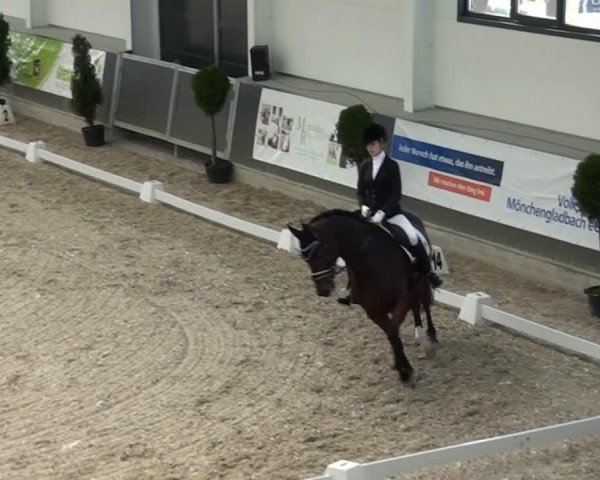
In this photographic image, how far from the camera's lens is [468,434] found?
356 inches

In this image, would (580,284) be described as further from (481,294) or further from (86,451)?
(86,451)

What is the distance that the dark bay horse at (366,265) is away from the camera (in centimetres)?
941

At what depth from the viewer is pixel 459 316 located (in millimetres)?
11242

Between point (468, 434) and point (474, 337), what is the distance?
74.3 inches

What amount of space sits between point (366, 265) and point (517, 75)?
13.8 ft

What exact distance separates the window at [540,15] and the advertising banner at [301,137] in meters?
Answer: 1.76

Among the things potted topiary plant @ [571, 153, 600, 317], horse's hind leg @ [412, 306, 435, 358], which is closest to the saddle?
horse's hind leg @ [412, 306, 435, 358]

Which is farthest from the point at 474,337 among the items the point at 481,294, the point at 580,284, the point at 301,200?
the point at 301,200

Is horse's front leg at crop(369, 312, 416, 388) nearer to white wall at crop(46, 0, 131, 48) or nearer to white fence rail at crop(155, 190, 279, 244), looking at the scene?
white fence rail at crop(155, 190, 279, 244)

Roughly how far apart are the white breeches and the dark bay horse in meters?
0.16

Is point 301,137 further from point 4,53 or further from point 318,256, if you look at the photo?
point 4,53

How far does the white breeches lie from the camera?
10109mm

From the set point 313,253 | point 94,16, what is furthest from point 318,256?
point 94,16

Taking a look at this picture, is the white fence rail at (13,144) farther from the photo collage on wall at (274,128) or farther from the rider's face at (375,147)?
the rider's face at (375,147)
